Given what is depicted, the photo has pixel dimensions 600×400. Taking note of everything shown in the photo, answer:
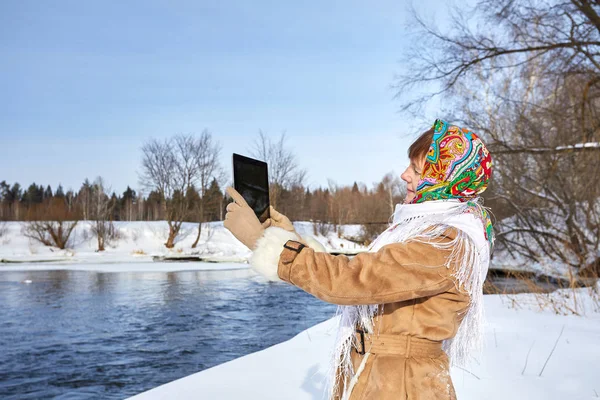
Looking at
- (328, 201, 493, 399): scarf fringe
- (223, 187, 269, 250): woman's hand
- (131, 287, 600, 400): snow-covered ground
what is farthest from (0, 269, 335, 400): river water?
(223, 187, 269, 250): woman's hand

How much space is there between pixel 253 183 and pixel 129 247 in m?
30.4

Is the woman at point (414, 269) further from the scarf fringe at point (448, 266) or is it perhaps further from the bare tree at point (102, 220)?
the bare tree at point (102, 220)

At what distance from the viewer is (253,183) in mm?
1895

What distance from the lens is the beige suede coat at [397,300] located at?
1.57 m

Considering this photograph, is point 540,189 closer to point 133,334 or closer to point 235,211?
point 133,334

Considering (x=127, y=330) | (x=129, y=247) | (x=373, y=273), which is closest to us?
(x=373, y=273)

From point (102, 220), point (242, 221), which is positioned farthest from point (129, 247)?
point (242, 221)

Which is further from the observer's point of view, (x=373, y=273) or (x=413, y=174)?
(x=413, y=174)

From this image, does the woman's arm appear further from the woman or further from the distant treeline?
the distant treeline

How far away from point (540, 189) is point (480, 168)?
13.9 meters

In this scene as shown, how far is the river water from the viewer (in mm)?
5855

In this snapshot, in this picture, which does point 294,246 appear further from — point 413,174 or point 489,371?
point 489,371

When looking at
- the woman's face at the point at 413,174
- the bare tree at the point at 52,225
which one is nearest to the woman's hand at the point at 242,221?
the woman's face at the point at 413,174

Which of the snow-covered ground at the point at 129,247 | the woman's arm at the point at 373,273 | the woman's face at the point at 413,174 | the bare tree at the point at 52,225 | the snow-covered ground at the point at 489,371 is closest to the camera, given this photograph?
the woman's arm at the point at 373,273
